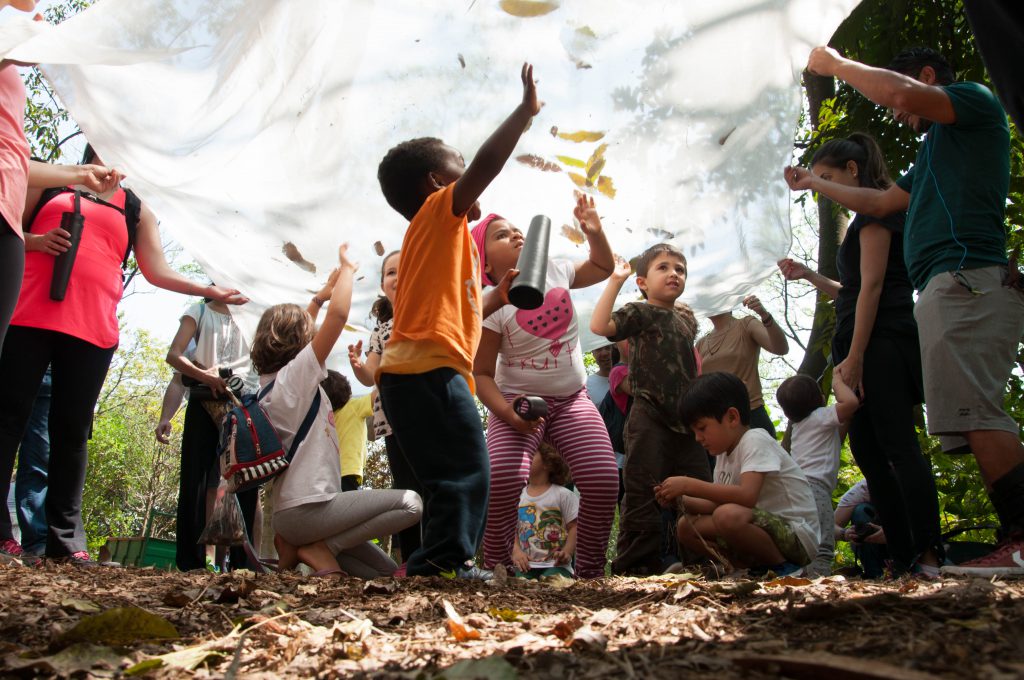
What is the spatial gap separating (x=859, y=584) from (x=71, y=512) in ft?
9.90

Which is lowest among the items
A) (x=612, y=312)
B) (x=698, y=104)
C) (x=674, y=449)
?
(x=674, y=449)

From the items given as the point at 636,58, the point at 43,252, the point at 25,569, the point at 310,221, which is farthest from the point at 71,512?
the point at 636,58

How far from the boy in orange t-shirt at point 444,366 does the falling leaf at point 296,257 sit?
2.00ft

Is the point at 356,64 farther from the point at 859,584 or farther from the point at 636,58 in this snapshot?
the point at 859,584

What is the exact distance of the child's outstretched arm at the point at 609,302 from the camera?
3809mm

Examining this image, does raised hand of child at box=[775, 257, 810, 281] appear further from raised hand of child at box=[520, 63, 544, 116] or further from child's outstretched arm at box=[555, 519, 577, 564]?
child's outstretched arm at box=[555, 519, 577, 564]

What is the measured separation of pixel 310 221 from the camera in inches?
135

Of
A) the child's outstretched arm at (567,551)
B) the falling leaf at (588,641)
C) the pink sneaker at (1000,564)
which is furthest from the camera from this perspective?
the child's outstretched arm at (567,551)

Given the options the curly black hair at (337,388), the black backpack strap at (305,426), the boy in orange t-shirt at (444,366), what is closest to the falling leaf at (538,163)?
the boy in orange t-shirt at (444,366)

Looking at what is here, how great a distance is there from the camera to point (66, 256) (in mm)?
3752

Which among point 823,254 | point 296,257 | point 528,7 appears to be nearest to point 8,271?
point 296,257

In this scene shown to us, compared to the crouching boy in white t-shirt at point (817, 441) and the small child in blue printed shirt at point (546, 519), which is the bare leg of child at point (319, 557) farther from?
the crouching boy in white t-shirt at point (817, 441)

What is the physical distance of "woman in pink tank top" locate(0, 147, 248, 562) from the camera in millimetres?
3521

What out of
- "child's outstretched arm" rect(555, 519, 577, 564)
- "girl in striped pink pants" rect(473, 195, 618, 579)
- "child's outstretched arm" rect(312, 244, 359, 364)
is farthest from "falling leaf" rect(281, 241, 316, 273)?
"child's outstretched arm" rect(555, 519, 577, 564)
